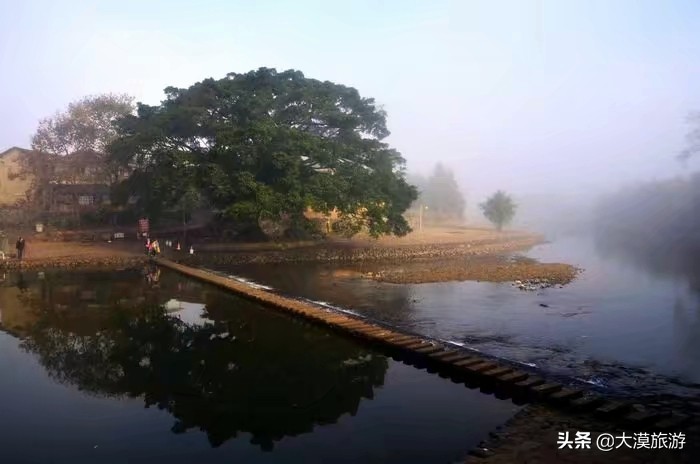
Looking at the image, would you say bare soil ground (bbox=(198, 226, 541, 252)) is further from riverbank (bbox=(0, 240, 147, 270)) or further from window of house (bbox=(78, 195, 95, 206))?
window of house (bbox=(78, 195, 95, 206))

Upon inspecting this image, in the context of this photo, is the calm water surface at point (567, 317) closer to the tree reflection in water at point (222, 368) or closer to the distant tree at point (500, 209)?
the tree reflection in water at point (222, 368)

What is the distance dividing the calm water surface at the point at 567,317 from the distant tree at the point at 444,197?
66.5 metres

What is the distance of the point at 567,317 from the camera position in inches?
724

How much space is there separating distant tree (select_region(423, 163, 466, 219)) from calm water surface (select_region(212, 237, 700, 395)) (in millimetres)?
66511

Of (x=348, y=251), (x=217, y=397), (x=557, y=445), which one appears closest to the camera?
(x=557, y=445)

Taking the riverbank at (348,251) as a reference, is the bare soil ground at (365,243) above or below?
above

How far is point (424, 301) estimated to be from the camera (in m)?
21.5

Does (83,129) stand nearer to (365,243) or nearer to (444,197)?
(365,243)

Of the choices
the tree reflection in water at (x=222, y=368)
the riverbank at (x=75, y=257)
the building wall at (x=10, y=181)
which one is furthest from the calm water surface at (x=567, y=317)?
the building wall at (x=10, y=181)

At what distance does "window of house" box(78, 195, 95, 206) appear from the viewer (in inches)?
2172

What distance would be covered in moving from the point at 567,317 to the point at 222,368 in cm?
1224

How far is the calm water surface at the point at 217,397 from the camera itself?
8.63 m

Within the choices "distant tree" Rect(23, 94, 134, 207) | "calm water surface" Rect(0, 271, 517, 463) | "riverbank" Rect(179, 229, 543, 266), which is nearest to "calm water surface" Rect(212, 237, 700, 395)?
"calm water surface" Rect(0, 271, 517, 463)

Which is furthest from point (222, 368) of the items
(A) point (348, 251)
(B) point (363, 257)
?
(A) point (348, 251)
